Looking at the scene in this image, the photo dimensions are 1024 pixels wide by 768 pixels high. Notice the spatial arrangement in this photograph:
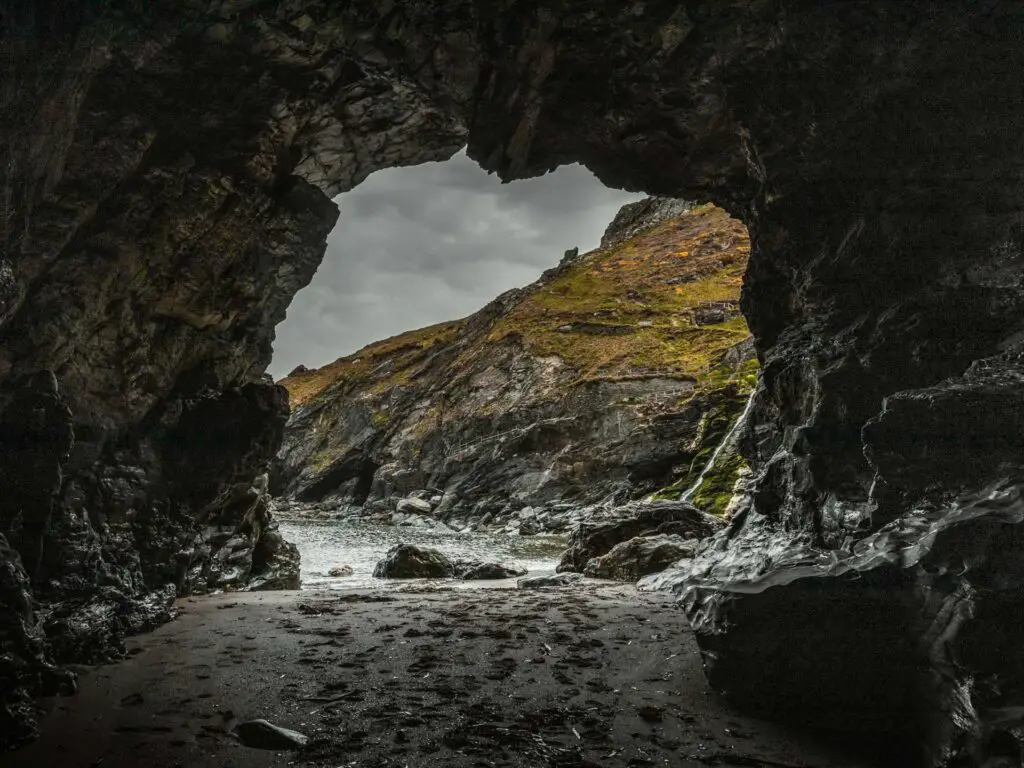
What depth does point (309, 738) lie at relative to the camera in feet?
17.6

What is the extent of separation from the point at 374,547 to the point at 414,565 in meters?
13.7

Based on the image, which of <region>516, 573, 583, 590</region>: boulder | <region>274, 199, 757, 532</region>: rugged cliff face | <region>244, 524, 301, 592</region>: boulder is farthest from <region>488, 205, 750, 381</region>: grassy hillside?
<region>244, 524, 301, 592</region>: boulder

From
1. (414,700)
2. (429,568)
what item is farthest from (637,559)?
(414,700)

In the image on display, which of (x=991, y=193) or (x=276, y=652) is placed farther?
(x=991, y=193)

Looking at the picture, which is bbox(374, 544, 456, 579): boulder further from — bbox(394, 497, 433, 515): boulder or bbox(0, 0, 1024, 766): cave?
bbox(394, 497, 433, 515): boulder

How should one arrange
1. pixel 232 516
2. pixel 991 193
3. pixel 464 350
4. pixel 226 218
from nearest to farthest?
pixel 991 193, pixel 226 218, pixel 232 516, pixel 464 350

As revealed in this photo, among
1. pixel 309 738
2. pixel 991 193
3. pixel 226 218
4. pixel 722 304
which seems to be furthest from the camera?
pixel 722 304

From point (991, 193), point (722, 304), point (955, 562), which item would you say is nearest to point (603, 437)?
point (722, 304)

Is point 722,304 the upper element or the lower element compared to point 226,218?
upper

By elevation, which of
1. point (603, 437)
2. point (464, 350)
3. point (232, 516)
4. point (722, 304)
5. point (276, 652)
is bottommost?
point (276, 652)

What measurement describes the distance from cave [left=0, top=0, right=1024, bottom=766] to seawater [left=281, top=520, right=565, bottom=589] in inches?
215

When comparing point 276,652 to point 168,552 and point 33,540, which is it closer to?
point 33,540

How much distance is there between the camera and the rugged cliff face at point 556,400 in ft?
171

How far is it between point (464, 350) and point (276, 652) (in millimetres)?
78045
